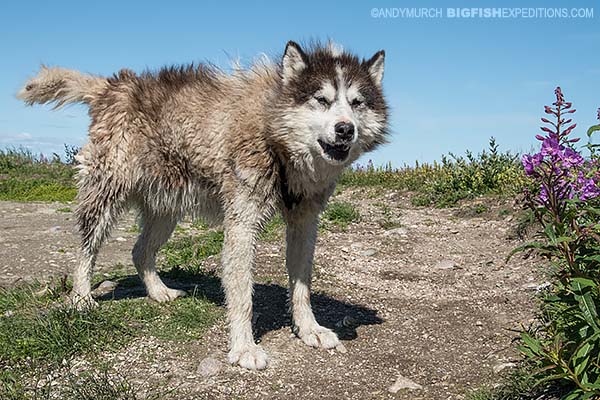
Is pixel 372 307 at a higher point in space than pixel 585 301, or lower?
lower

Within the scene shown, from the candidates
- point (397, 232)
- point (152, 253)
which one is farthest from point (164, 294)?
point (397, 232)

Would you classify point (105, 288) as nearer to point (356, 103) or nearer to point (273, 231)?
point (273, 231)

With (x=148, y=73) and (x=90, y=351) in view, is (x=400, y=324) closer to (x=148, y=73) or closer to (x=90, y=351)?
(x=90, y=351)

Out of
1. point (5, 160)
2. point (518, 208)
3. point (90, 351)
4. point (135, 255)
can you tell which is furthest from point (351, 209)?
point (5, 160)

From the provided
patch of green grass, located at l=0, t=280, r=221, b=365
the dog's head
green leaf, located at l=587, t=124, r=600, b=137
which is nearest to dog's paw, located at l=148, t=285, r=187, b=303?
patch of green grass, located at l=0, t=280, r=221, b=365

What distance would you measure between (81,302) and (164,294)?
2.69ft

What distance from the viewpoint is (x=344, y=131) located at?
4781 mm

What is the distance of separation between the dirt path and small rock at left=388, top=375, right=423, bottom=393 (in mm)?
45

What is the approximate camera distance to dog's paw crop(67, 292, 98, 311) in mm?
5673

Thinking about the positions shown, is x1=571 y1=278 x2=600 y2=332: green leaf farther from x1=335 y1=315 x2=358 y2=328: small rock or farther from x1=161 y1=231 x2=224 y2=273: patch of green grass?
x1=161 y1=231 x2=224 y2=273: patch of green grass

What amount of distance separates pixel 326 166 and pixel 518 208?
5.41 metres

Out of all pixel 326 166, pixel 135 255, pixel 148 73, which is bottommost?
pixel 135 255

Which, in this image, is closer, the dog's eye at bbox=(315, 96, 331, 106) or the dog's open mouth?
the dog's open mouth

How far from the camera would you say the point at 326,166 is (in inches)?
204
